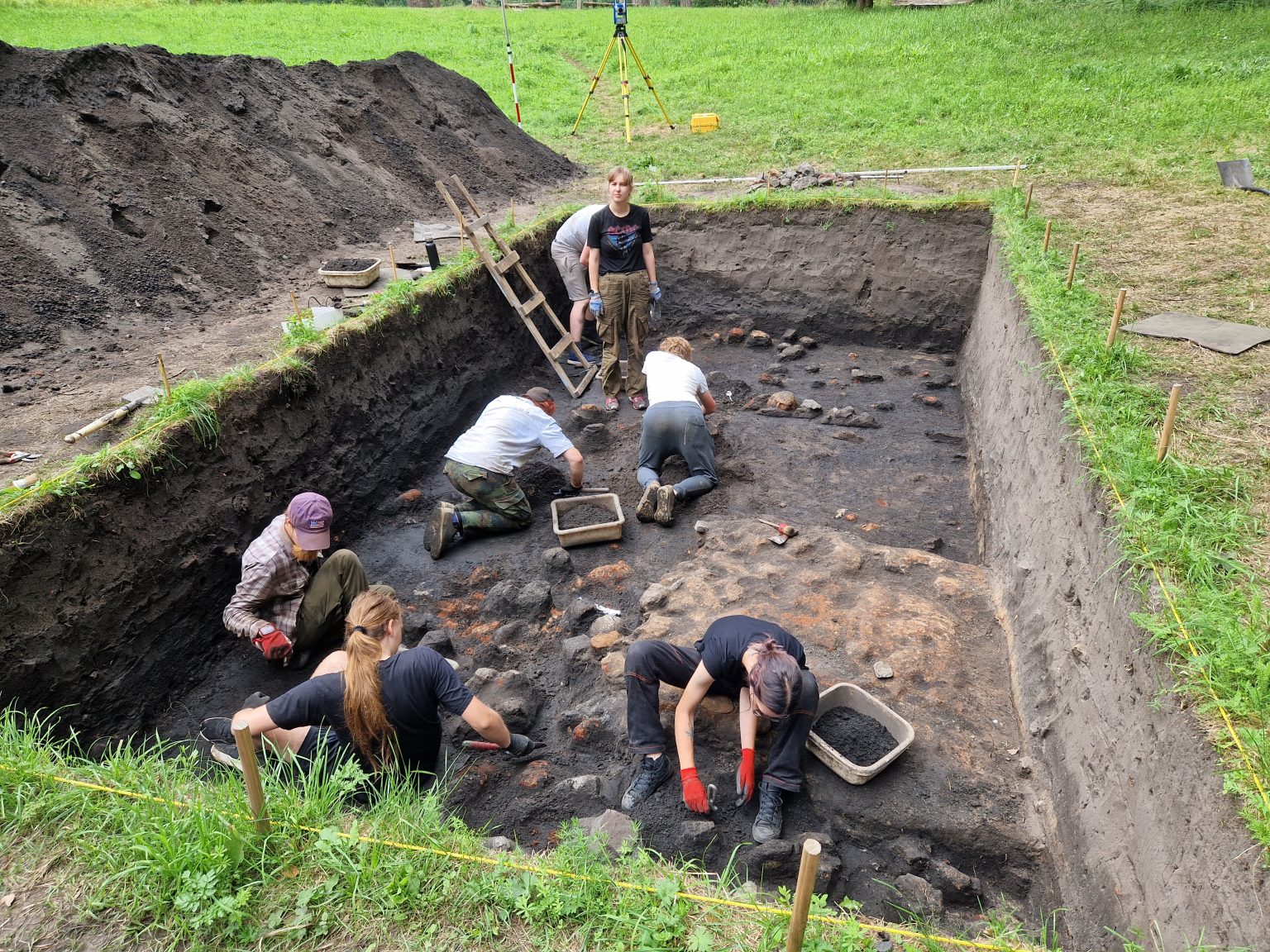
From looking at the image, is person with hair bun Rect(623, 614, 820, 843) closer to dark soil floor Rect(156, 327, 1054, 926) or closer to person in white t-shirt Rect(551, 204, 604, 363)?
dark soil floor Rect(156, 327, 1054, 926)

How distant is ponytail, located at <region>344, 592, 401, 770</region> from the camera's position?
3240mm

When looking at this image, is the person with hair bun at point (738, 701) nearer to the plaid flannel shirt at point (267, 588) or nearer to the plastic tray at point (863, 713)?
the plastic tray at point (863, 713)

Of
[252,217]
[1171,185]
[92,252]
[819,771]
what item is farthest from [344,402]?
[1171,185]

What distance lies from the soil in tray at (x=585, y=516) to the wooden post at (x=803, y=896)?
3833 mm

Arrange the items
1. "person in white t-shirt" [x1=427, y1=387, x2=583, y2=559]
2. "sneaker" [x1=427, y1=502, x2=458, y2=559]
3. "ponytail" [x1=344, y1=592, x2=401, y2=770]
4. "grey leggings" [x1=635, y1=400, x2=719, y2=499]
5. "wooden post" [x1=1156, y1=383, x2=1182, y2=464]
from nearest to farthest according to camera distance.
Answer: "ponytail" [x1=344, y1=592, x2=401, y2=770], "wooden post" [x1=1156, y1=383, x2=1182, y2=464], "sneaker" [x1=427, y1=502, x2=458, y2=559], "person in white t-shirt" [x1=427, y1=387, x2=583, y2=559], "grey leggings" [x1=635, y1=400, x2=719, y2=499]

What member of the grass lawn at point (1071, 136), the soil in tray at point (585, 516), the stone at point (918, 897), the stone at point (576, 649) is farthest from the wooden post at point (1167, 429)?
the soil in tray at point (585, 516)

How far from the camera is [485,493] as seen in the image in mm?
5871

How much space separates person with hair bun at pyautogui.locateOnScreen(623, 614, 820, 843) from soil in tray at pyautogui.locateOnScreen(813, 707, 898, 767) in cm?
26

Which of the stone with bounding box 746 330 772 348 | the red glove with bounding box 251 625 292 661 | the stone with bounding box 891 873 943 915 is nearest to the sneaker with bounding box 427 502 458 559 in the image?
the red glove with bounding box 251 625 292 661

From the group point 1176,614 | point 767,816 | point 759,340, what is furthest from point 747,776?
point 759,340

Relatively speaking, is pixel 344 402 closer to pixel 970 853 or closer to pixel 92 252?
pixel 92 252

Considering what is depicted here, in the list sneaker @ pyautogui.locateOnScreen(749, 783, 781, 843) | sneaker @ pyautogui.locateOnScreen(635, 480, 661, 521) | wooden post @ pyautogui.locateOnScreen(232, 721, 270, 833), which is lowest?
sneaker @ pyautogui.locateOnScreen(749, 783, 781, 843)

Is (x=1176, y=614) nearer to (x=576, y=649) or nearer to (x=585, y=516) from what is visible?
(x=576, y=649)

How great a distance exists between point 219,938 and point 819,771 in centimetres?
258
